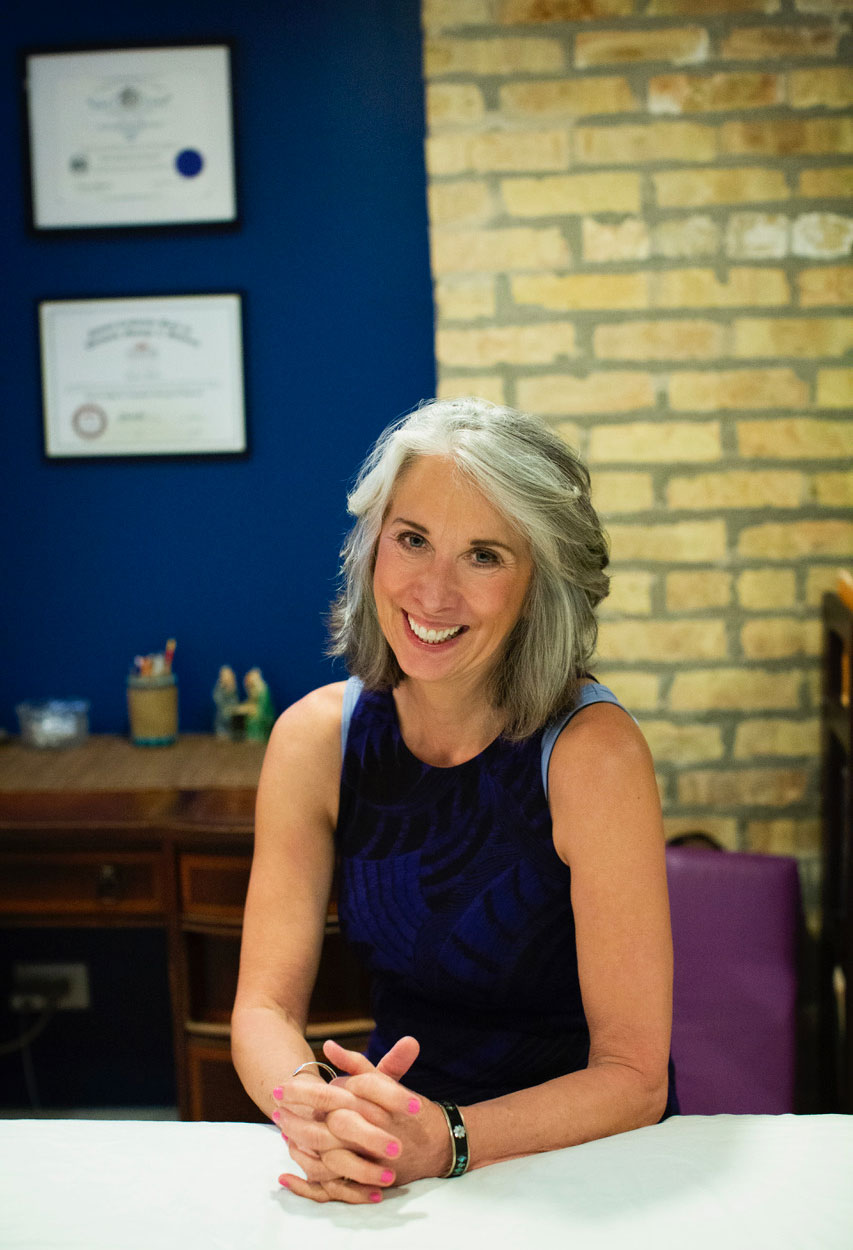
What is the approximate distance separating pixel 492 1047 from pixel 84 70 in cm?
225

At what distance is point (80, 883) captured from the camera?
212cm

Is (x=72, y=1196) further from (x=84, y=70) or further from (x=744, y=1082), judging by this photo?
(x=84, y=70)

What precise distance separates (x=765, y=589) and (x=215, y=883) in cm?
131

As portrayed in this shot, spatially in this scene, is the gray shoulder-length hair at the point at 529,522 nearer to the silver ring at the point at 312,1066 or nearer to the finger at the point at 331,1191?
the silver ring at the point at 312,1066

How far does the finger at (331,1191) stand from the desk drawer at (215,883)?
1.12 meters

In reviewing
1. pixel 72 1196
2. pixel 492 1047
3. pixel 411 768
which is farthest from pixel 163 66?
pixel 72 1196

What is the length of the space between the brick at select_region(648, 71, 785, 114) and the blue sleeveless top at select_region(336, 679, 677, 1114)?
1.51 meters

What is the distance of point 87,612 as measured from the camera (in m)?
2.68

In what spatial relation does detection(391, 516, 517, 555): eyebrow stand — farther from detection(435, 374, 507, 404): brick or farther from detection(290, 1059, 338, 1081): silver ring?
detection(435, 374, 507, 404): brick

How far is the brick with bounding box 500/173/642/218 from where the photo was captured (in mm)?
2363

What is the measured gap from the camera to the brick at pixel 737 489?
2.41m

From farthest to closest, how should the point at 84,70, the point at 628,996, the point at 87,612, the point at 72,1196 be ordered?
the point at 87,612 → the point at 84,70 → the point at 628,996 → the point at 72,1196

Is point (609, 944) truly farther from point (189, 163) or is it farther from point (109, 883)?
point (189, 163)

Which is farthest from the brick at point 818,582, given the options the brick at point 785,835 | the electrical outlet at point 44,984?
the electrical outlet at point 44,984
